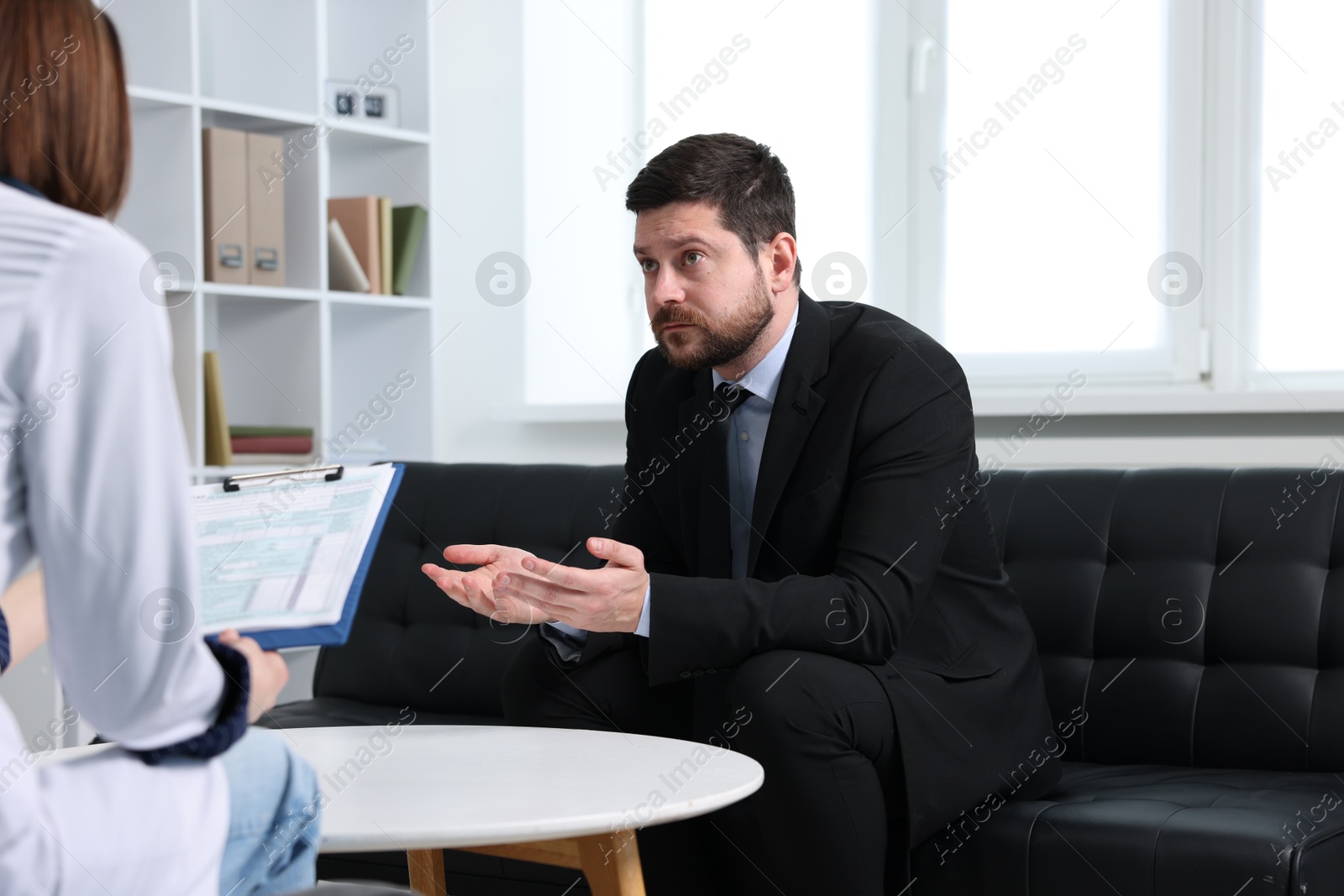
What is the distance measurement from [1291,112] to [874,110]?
937 millimetres

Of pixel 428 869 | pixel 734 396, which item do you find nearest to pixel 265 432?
pixel 734 396

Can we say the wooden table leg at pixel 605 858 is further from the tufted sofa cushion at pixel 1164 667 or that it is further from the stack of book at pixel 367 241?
the stack of book at pixel 367 241

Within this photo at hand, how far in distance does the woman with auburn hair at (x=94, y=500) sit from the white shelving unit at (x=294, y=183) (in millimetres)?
2351

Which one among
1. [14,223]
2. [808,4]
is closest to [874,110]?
[808,4]

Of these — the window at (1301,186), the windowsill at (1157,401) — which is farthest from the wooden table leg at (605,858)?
the window at (1301,186)

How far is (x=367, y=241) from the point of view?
11.3 ft

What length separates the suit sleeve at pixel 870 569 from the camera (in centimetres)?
167

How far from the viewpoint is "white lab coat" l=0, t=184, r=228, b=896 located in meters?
0.74

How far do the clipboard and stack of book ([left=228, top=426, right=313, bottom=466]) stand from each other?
2014mm

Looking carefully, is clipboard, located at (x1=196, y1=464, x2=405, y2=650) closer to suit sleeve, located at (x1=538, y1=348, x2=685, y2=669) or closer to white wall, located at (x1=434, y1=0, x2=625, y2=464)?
suit sleeve, located at (x1=538, y1=348, x2=685, y2=669)

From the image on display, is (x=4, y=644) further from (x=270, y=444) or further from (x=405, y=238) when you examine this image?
(x=405, y=238)

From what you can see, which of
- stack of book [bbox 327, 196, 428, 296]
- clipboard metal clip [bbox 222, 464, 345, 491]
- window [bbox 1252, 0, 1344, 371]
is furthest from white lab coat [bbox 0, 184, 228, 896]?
stack of book [bbox 327, 196, 428, 296]

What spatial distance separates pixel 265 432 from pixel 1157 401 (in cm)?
204

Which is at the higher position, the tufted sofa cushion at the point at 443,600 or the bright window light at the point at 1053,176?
the bright window light at the point at 1053,176
